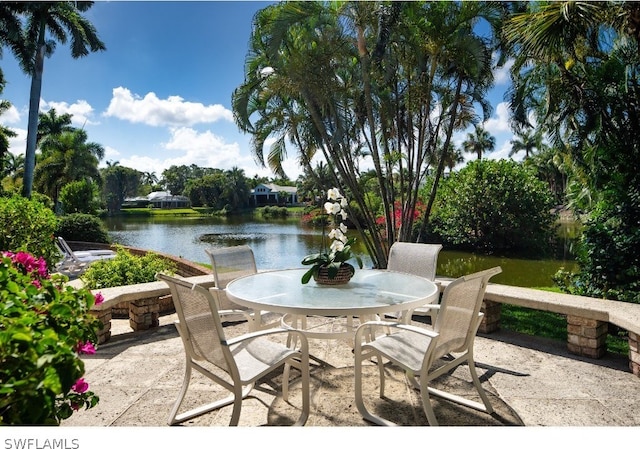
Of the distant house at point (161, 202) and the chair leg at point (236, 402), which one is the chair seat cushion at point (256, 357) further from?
the distant house at point (161, 202)

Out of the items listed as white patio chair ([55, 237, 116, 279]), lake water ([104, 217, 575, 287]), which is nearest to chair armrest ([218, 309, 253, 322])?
white patio chair ([55, 237, 116, 279])

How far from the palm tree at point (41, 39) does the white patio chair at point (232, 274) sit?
13.0m

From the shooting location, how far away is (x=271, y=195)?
53.2m

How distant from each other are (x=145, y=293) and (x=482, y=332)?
3.11 meters

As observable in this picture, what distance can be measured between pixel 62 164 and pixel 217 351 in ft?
91.0

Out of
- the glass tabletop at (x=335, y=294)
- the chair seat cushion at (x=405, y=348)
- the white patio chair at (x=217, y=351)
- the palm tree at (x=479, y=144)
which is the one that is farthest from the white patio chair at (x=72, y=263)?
the palm tree at (x=479, y=144)

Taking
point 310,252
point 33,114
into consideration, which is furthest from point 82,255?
point 310,252

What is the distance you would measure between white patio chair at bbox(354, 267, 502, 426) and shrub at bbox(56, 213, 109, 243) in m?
13.7

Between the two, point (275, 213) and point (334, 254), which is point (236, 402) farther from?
point (275, 213)

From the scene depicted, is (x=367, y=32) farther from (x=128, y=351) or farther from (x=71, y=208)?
(x=71, y=208)

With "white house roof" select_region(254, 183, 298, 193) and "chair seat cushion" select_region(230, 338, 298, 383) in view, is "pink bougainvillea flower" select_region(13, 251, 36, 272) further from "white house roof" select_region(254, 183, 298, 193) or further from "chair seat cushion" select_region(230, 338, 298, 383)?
"white house roof" select_region(254, 183, 298, 193)

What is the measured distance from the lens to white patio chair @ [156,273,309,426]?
1.88 m

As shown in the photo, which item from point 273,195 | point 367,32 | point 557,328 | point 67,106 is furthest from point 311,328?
point 273,195

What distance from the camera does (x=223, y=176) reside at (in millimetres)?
48094
